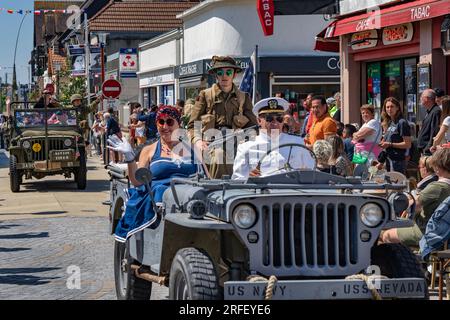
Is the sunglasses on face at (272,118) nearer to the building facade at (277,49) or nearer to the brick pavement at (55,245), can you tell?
the brick pavement at (55,245)

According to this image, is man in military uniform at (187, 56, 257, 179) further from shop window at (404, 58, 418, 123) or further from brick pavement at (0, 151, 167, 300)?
shop window at (404, 58, 418, 123)

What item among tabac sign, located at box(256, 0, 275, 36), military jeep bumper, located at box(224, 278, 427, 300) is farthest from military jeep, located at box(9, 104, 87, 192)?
military jeep bumper, located at box(224, 278, 427, 300)

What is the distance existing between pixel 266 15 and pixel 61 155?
9656 mm

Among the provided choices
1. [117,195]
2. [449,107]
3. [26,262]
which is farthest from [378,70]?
[117,195]

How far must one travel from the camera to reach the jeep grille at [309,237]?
6117 millimetres

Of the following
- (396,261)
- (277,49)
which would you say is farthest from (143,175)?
(277,49)

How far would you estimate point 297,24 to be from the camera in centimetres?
3503

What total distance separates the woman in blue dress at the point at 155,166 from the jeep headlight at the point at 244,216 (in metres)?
1.33

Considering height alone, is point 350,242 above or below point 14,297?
above

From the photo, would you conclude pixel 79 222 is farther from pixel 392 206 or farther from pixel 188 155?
pixel 392 206

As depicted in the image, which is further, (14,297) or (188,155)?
(14,297)

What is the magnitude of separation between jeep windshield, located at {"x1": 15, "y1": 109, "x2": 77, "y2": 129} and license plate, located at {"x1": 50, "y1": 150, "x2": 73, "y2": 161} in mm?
1350

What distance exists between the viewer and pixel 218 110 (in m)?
9.32

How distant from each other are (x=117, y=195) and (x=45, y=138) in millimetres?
12515
